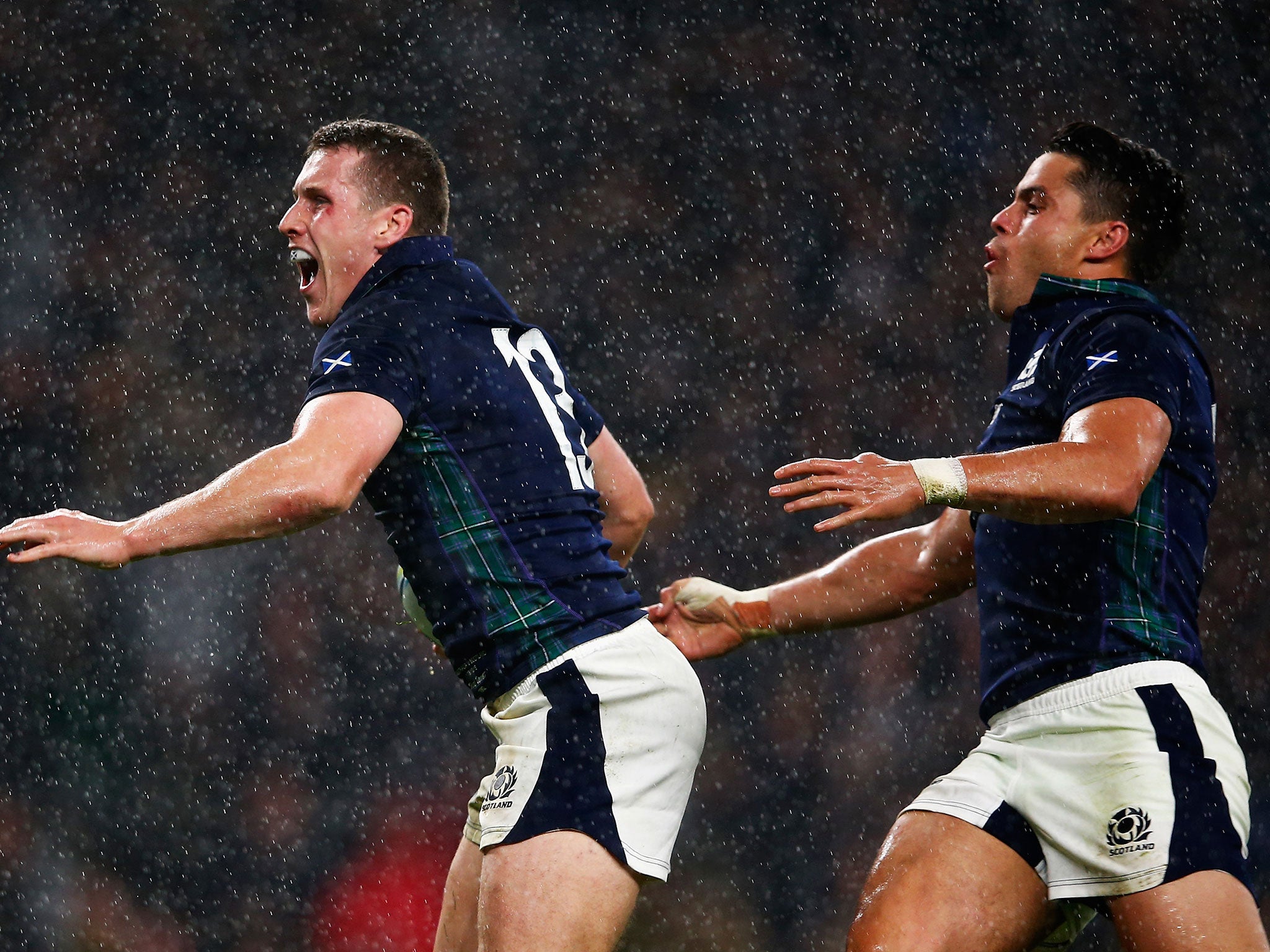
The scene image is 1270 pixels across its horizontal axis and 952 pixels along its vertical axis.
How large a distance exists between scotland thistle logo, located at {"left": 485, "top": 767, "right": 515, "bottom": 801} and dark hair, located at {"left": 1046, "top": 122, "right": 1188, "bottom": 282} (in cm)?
189

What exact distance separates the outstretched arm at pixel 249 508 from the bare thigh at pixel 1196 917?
5.47 ft

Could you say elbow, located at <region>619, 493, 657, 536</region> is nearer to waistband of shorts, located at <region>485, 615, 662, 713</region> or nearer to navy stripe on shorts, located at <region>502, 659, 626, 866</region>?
waistband of shorts, located at <region>485, 615, 662, 713</region>

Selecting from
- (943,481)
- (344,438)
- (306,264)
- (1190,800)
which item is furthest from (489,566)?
(1190,800)

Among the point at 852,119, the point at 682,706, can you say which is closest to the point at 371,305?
the point at 682,706

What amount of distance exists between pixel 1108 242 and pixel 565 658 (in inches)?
65.6

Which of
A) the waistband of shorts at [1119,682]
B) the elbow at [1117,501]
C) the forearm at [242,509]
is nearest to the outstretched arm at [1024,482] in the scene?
the elbow at [1117,501]

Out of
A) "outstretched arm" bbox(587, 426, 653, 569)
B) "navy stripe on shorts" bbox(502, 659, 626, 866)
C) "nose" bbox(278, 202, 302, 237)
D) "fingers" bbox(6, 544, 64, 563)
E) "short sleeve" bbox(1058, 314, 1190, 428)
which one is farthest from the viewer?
"outstretched arm" bbox(587, 426, 653, 569)

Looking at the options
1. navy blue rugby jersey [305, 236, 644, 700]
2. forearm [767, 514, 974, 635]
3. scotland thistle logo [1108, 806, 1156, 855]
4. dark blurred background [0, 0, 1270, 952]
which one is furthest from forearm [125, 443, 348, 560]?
dark blurred background [0, 0, 1270, 952]

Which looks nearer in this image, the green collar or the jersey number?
the jersey number

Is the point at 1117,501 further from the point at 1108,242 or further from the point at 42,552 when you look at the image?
the point at 42,552

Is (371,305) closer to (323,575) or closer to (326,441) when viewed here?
(326,441)

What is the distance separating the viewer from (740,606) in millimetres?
3574

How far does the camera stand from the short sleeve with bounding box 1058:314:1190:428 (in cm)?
276

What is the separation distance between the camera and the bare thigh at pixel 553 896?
2410 mm
